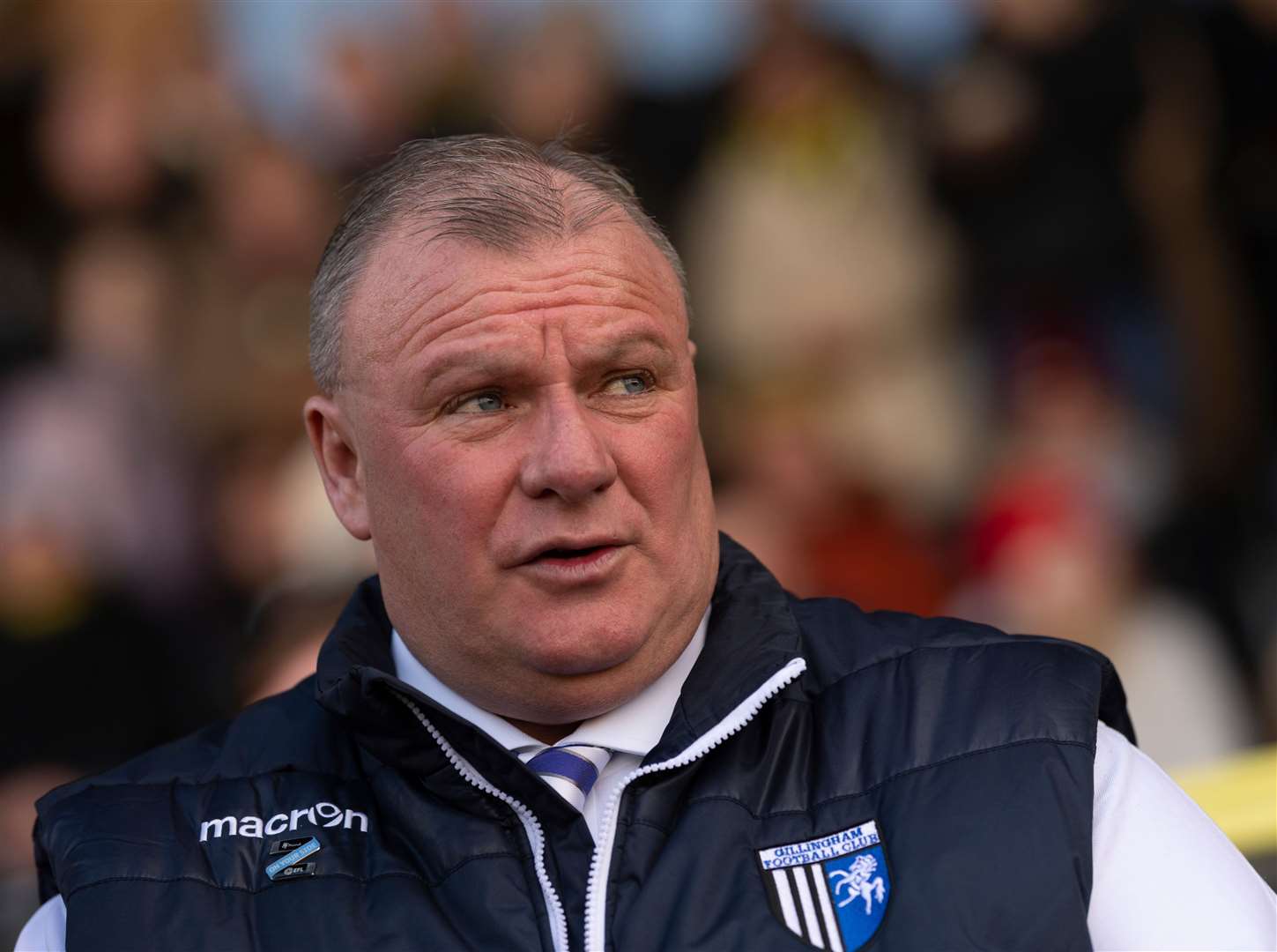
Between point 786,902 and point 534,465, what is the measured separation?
24.0 inches

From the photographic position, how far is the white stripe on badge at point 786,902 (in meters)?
1.91

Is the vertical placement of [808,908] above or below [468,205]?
below

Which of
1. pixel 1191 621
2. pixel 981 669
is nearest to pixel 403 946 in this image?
pixel 981 669

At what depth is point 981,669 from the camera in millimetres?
2109

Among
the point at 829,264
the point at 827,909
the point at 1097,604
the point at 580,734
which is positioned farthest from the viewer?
the point at 829,264

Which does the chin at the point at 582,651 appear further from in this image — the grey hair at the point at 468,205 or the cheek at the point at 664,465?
the grey hair at the point at 468,205

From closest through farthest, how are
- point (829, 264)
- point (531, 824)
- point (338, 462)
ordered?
point (531, 824) < point (338, 462) < point (829, 264)

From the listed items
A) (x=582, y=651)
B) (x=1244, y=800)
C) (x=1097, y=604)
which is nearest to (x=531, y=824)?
(x=582, y=651)

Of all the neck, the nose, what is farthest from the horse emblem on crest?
the nose

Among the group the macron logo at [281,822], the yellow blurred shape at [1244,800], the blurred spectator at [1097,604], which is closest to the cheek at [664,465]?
the macron logo at [281,822]

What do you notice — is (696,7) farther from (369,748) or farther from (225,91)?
(369,748)

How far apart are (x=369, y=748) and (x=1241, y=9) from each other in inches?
166

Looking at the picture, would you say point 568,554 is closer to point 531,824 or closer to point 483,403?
point 483,403

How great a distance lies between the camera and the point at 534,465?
6.56 feet
